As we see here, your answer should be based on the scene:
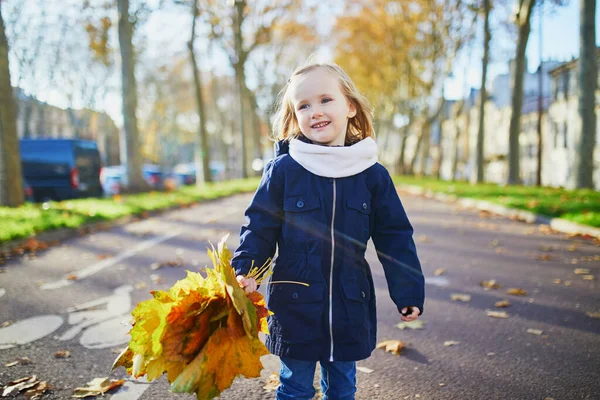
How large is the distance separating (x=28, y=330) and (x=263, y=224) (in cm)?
276

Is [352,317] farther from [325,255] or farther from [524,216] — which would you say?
[524,216]

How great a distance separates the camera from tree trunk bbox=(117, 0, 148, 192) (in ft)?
55.4

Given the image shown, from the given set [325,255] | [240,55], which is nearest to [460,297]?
[325,255]

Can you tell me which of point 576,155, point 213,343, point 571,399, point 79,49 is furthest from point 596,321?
point 79,49

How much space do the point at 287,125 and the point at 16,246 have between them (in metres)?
6.37

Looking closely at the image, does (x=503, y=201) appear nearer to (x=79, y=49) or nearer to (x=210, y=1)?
(x=210, y=1)

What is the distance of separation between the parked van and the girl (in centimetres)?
1508

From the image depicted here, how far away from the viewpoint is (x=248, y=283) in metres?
2.22

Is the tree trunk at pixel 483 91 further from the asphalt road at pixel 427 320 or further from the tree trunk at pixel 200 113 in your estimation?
the asphalt road at pixel 427 320

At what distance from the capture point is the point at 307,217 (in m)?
2.47

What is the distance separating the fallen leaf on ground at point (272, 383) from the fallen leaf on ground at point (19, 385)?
1.39m

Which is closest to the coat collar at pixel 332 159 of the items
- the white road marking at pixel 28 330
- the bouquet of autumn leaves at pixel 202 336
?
the bouquet of autumn leaves at pixel 202 336

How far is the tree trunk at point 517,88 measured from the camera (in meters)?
19.2

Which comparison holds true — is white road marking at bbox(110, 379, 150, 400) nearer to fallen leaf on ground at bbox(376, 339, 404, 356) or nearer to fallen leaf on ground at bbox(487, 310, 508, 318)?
fallen leaf on ground at bbox(376, 339, 404, 356)
